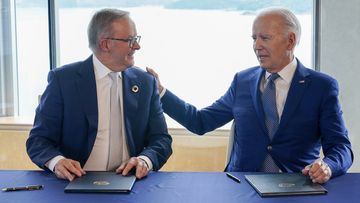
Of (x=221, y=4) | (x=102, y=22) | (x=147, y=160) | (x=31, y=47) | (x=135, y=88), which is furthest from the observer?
(x=31, y=47)

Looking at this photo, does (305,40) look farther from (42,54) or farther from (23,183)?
(23,183)

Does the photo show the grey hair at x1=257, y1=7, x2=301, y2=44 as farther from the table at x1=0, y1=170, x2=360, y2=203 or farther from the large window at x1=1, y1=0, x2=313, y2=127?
the large window at x1=1, y1=0, x2=313, y2=127

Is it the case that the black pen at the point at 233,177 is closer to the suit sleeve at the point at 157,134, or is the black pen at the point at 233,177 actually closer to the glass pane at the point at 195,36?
the suit sleeve at the point at 157,134

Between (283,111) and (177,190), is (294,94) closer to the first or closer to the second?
(283,111)

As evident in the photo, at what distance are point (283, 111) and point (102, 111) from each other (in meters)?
0.85

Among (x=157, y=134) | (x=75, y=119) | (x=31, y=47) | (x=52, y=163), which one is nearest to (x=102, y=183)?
(x=52, y=163)

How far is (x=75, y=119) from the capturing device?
6.85ft

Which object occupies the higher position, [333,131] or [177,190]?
[333,131]

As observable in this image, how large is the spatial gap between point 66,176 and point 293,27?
1292 mm

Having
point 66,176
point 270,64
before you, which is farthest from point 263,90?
point 66,176

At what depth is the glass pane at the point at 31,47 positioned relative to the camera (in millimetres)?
3795

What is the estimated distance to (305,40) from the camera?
358 centimetres

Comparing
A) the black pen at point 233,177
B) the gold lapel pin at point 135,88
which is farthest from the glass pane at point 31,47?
the black pen at point 233,177

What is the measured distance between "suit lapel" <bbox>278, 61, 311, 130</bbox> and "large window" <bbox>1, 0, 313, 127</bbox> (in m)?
1.41
